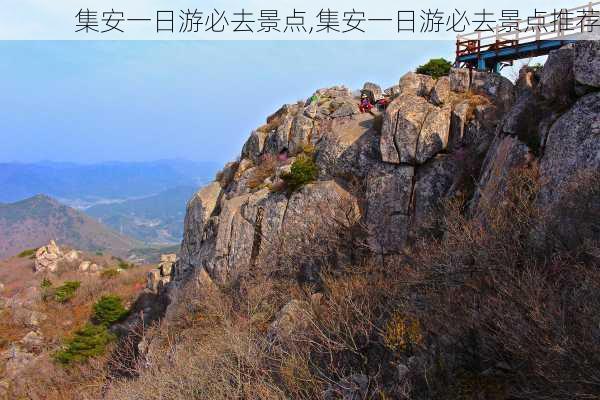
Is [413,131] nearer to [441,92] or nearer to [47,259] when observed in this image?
[441,92]

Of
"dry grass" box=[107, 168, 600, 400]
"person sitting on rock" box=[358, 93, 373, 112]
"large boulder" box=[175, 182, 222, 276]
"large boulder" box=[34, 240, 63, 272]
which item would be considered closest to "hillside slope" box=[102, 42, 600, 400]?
"dry grass" box=[107, 168, 600, 400]

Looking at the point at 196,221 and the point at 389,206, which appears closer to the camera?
the point at 389,206

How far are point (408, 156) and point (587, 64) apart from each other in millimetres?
8606

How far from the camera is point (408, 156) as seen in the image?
20.5 meters

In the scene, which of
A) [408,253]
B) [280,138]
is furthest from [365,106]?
[408,253]

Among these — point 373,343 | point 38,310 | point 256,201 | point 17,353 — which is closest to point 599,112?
point 373,343

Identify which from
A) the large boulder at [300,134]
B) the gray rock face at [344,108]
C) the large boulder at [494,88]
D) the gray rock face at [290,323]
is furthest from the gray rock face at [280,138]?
the gray rock face at [290,323]

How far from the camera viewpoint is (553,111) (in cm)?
1432

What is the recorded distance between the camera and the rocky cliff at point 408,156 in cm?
1333

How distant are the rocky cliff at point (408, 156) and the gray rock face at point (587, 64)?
4 cm

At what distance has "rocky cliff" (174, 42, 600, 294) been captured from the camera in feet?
43.7

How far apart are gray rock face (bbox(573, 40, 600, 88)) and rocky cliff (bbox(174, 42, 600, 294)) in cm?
4

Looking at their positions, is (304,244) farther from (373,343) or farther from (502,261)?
(502,261)

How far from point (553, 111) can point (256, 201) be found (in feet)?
50.4
